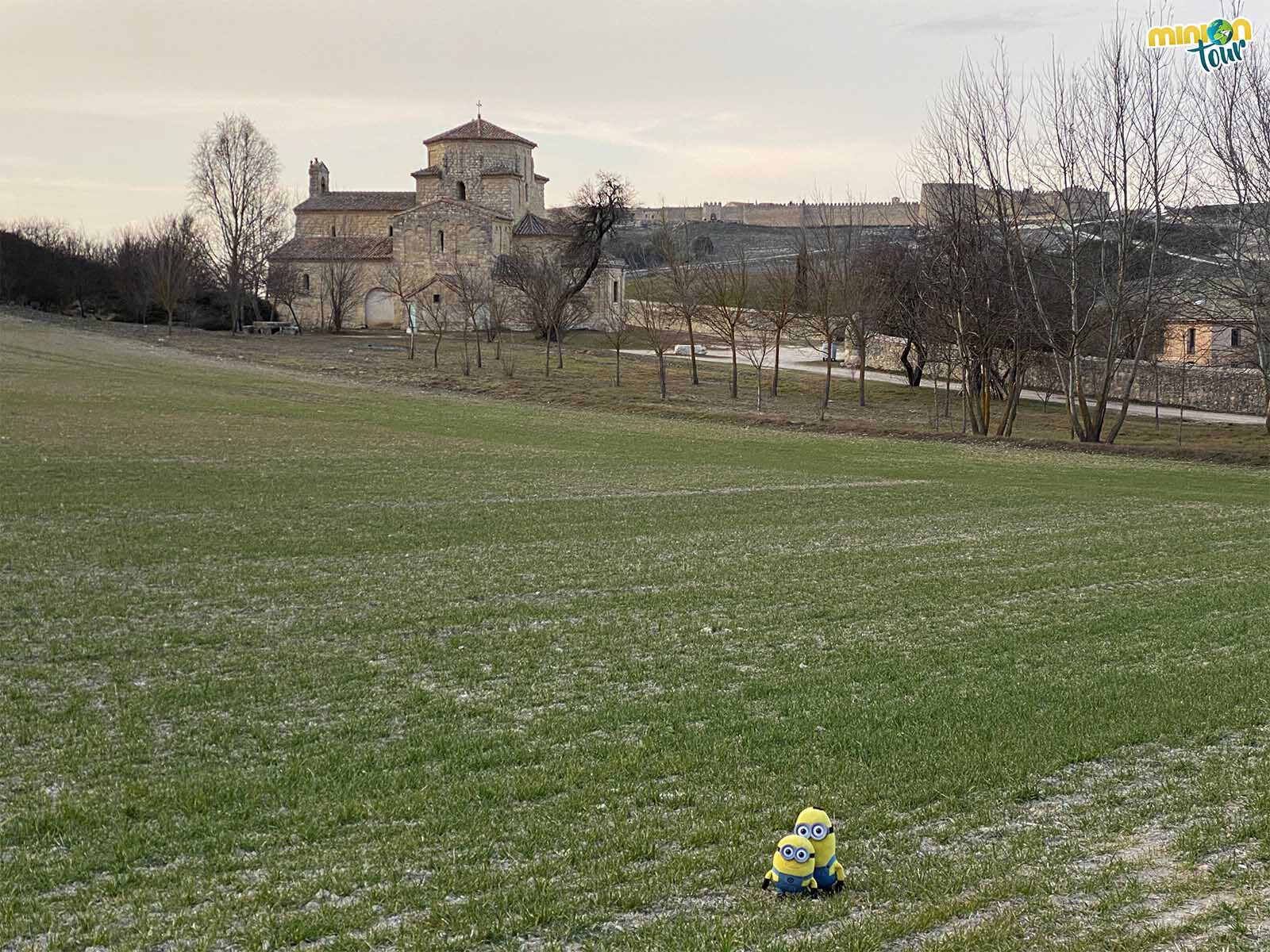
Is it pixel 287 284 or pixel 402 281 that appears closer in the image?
pixel 402 281

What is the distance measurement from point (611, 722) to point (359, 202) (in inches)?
3783

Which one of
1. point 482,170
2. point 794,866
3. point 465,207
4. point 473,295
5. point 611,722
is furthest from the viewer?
point 482,170


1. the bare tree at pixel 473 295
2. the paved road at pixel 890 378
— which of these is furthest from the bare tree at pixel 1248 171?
the bare tree at pixel 473 295

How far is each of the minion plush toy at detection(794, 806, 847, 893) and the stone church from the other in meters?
85.2

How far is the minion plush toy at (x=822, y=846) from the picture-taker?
19.6ft

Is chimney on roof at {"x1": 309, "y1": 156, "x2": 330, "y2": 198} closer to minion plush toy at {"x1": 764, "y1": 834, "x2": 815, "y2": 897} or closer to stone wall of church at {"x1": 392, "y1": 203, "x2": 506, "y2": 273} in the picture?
stone wall of church at {"x1": 392, "y1": 203, "x2": 506, "y2": 273}

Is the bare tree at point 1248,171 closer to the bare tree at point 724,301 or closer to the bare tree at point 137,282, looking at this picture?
the bare tree at point 724,301

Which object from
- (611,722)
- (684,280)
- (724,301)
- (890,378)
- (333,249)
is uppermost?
(333,249)

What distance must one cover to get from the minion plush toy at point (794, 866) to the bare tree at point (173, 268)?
77.1 meters

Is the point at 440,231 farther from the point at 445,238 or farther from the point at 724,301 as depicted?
the point at 724,301

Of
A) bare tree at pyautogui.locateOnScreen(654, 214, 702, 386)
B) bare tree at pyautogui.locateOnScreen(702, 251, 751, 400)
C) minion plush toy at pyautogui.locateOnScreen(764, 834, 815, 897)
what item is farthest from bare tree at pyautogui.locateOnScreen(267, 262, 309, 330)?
minion plush toy at pyautogui.locateOnScreen(764, 834, 815, 897)

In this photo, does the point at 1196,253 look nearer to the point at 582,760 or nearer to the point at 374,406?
the point at 374,406

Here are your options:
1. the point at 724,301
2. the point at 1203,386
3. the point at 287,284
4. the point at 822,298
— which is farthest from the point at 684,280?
the point at 287,284

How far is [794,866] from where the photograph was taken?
606 centimetres
